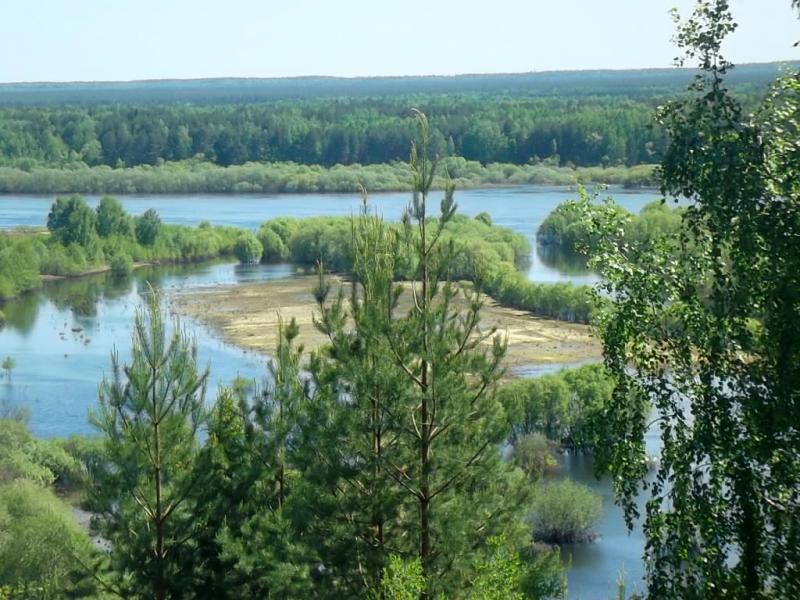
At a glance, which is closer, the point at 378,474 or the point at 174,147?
the point at 378,474

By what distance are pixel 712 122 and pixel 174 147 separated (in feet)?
205

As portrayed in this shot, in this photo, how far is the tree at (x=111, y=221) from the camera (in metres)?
36.2

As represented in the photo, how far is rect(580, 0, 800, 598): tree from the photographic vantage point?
3.91 metres

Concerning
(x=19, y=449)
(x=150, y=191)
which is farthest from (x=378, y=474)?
(x=150, y=191)

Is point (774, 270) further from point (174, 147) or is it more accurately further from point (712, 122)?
point (174, 147)

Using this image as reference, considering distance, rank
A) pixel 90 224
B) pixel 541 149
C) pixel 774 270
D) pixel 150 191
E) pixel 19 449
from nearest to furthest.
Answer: pixel 774 270
pixel 19 449
pixel 90 224
pixel 150 191
pixel 541 149

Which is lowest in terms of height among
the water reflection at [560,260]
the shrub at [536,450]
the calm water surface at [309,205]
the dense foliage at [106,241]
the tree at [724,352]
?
the calm water surface at [309,205]

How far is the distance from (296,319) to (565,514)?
858cm

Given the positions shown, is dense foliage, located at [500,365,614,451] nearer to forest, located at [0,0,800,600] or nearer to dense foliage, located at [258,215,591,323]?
dense foliage, located at [258,215,591,323]

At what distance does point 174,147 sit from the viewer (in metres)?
65.2

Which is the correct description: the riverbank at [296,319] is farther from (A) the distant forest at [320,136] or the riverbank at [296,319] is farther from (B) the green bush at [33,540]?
(A) the distant forest at [320,136]

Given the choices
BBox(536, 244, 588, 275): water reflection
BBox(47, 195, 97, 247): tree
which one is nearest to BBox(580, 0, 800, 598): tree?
BBox(536, 244, 588, 275): water reflection

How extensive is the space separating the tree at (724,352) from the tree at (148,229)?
3254cm

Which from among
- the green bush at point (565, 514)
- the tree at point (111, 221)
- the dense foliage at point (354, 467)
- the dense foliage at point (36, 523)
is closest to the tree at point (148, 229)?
the tree at point (111, 221)
